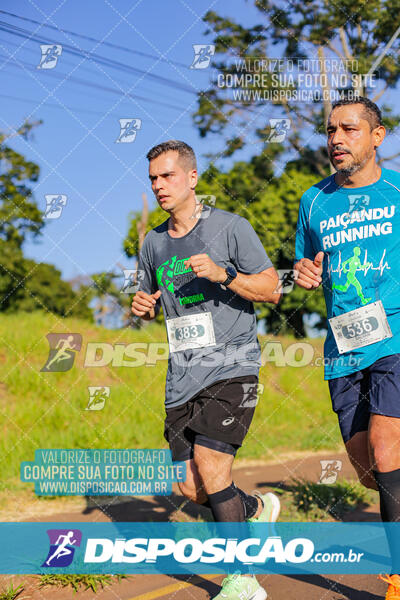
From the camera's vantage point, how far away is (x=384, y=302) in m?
3.44

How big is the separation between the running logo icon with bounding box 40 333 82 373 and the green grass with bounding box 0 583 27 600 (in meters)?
6.07

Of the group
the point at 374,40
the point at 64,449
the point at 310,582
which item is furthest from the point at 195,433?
the point at 374,40

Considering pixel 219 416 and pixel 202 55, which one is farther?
pixel 202 55

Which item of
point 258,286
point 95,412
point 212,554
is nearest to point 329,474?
point 212,554

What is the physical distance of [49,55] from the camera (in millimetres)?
6168

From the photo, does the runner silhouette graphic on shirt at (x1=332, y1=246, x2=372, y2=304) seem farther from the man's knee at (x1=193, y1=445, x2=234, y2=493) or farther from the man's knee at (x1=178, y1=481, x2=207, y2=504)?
the man's knee at (x1=178, y1=481, x2=207, y2=504)

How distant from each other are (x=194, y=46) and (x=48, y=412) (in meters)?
6.27

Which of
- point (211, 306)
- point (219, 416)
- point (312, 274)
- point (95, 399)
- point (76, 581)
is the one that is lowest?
point (76, 581)

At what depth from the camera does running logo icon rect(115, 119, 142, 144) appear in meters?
5.48

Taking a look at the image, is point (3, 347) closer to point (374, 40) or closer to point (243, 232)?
point (243, 232)

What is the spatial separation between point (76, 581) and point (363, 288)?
7.76 ft

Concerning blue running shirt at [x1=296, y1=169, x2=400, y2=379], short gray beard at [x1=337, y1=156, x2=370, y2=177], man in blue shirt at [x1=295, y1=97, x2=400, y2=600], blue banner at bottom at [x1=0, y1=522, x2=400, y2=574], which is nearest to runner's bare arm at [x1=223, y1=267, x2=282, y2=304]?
man in blue shirt at [x1=295, y1=97, x2=400, y2=600]

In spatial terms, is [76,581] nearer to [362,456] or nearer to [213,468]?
[213,468]

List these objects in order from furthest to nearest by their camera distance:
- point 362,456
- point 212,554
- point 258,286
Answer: point 212,554
point 258,286
point 362,456
